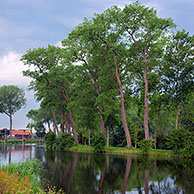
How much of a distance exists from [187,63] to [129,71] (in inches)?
356

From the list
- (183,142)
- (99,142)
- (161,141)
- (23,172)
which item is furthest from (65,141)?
(23,172)

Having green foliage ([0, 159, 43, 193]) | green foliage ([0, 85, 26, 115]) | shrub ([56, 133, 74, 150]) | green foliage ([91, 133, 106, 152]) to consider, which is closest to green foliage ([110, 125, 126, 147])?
shrub ([56, 133, 74, 150])

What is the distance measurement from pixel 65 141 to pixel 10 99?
50.5m

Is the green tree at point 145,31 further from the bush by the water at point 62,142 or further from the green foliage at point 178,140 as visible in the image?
the bush by the water at point 62,142

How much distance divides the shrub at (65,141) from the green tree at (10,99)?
47.8m

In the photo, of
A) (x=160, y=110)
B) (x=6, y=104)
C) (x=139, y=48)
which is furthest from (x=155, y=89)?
(x=6, y=104)

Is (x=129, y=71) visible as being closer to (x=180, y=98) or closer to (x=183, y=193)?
(x=180, y=98)

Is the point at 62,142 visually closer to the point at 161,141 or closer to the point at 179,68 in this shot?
the point at 161,141

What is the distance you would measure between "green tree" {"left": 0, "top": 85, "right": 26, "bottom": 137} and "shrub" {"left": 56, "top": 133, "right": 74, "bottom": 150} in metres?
47.8

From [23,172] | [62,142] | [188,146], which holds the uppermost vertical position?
[23,172]

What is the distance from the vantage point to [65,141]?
44719 mm

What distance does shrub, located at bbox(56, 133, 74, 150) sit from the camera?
44031 mm

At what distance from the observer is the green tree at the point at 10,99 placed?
8712 centimetres

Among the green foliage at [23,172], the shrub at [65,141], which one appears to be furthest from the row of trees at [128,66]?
the green foliage at [23,172]
